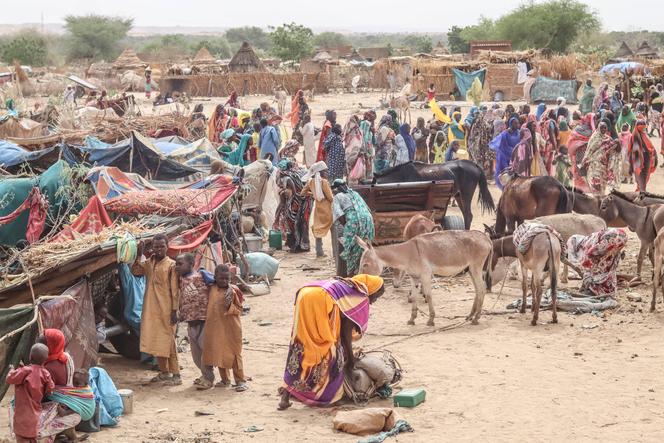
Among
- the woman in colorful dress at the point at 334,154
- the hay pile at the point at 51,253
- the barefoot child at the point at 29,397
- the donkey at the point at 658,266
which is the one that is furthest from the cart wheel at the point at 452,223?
the barefoot child at the point at 29,397

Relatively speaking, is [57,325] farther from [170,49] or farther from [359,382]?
[170,49]

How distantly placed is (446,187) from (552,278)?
2.85 m

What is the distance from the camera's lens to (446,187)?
550 inches

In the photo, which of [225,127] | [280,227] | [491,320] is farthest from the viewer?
[225,127]

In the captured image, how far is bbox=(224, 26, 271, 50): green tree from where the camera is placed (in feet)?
415

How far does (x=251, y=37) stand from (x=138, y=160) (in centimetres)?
11687

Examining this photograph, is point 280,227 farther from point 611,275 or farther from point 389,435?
point 389,435

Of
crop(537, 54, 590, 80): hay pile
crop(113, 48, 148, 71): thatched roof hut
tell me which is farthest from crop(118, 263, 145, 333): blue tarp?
crop(113, 48, 148, 71): thatched roof hut

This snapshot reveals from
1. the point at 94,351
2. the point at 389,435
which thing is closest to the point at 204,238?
the point at 94,351

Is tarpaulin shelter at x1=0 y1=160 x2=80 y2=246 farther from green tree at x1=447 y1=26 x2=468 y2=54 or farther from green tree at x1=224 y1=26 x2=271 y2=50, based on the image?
green tree at x1=224 y1=26 x2=271 y2=50

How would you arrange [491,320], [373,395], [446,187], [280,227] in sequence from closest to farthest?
[373,395] → [491,320] → [446,187] → [280,227]

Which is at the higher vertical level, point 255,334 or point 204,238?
point 204,238

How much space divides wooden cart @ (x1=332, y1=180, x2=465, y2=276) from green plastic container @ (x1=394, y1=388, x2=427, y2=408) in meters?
4.69

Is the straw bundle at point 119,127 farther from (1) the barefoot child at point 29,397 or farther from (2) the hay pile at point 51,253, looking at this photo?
(1) the barefoot child at point 29,397
